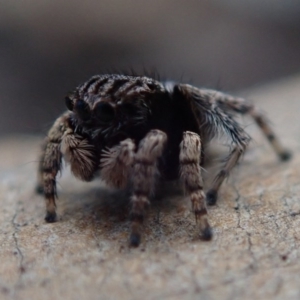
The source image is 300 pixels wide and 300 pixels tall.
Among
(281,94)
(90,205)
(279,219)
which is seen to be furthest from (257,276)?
(281,94)

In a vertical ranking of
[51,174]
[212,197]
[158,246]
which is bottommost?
[158,246]

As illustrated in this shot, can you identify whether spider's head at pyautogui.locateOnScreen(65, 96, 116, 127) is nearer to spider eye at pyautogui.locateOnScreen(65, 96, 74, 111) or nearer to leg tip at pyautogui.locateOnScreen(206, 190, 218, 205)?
spider eye at pyautogui.locateOnScreen(65, 96, 74, 111)

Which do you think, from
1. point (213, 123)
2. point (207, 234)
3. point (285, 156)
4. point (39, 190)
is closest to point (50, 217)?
point (39, 190)

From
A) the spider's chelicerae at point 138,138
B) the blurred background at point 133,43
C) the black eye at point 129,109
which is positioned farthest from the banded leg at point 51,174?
the blurred background at point 133,43

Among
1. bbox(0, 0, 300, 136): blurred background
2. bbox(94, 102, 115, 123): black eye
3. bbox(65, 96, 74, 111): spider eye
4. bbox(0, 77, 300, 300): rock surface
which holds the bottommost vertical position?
bbox(0, 77, 300, 300): rock surface

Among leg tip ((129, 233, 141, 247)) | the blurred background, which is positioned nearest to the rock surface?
leg tip ((129, 233, 141, 247))

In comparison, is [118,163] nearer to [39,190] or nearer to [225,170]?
[225,170]

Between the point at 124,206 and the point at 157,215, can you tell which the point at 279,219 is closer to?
the point at 157,215
